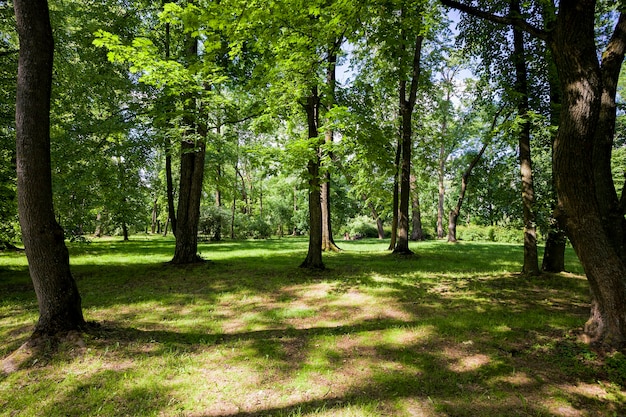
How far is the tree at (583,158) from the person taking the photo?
3834 mm

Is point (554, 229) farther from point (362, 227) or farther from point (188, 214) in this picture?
point (362, 227)

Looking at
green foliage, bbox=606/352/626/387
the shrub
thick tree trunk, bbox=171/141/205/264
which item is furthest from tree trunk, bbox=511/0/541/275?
the shrub

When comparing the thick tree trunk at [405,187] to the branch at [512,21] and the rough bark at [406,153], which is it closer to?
the rough bark at [406,153]

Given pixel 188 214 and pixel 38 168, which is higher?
pixel 38 168

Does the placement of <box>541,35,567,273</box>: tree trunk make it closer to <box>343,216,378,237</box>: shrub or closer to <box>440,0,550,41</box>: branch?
<box>440,0,550,41</box>: branch

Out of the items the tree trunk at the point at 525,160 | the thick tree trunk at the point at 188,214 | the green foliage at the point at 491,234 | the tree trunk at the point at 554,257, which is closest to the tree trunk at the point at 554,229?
the tree trunk at the point at 554,257

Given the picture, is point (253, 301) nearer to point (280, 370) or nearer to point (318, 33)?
point (280, 370)

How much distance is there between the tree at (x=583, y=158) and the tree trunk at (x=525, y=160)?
5403 mm

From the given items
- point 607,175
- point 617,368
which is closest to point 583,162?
point 607,175

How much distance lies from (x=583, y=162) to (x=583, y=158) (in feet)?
0.16

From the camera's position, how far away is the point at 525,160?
9492 mm

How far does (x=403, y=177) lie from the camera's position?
1512 cm

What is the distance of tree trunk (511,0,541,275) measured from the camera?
30.3 feet

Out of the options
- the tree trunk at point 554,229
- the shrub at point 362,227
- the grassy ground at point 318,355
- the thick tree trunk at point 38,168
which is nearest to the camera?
the grassy ground at point 318,355
